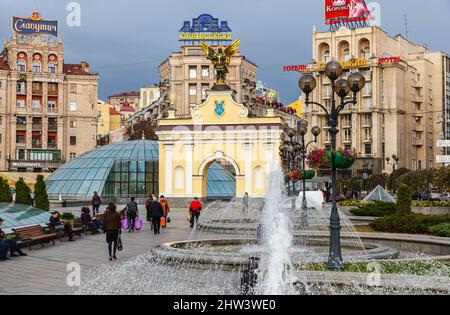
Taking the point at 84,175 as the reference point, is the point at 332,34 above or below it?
above

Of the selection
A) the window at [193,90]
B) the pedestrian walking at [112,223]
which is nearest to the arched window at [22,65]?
the window at [193,90]

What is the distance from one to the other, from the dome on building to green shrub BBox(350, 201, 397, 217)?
24.5m

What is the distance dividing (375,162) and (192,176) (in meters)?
35.7

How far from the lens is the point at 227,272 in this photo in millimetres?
12891

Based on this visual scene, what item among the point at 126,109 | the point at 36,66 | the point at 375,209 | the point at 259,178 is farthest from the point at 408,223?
the point at 126,109

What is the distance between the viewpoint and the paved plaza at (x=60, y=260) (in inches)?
462

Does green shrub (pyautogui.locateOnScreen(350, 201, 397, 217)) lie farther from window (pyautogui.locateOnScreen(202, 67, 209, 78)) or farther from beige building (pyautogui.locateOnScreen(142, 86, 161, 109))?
beige building (pyautogui.locateOnScreen(142, 86, 161, 109))

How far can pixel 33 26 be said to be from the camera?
259 ft

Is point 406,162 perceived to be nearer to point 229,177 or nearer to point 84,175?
point 229,177

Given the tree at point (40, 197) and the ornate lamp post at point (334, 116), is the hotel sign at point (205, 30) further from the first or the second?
the ornate lamp post at point (334, 116)

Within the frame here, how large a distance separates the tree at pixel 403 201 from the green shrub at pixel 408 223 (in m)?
0.50

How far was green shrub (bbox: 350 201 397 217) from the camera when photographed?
91.7 feet

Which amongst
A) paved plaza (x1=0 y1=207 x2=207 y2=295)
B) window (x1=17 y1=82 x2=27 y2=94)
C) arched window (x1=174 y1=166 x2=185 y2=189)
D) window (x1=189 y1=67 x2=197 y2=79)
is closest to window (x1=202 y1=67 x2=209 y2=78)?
window (x1=189 y1=67 x2=197 y2=79)
